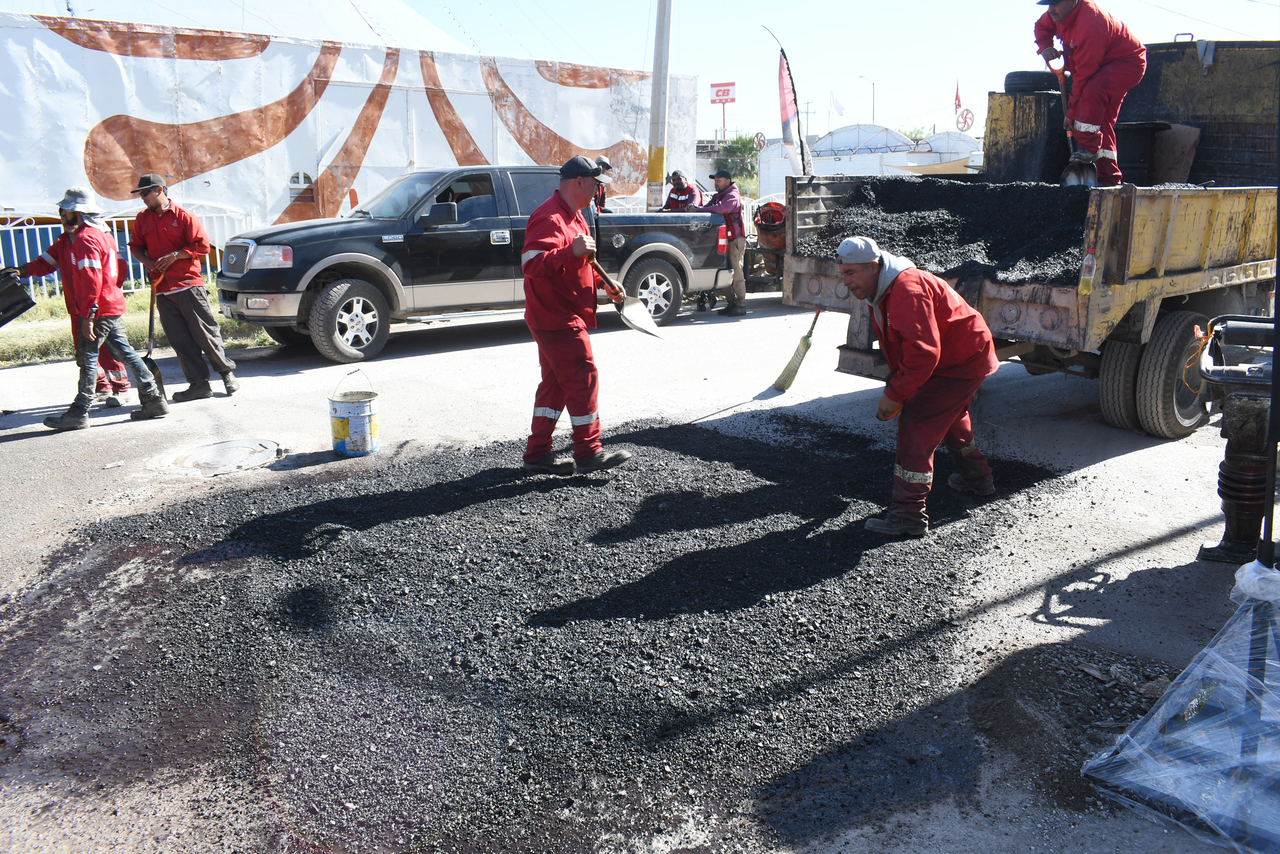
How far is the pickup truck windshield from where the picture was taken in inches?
381

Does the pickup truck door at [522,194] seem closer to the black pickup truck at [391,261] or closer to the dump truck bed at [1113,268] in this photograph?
the black pickup truck at [391,261]

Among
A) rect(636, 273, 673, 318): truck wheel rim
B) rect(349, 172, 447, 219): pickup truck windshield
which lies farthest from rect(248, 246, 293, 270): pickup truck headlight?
rect(636, 273, 673, 318): truck wheel rim

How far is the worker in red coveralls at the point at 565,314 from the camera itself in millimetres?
Answer: 5289

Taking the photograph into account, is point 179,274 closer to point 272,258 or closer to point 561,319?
point 272,258

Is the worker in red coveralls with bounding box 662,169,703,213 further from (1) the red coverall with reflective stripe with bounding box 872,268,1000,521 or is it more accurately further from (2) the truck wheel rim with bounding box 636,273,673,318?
(1) the red coverall with reflective stripe with bounding box 872,268,1000,521

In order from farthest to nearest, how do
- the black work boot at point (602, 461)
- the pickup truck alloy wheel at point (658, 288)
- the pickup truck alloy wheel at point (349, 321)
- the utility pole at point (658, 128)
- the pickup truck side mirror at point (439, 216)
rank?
the utility pole at point (658, 128) < the pickup truck alloy wheel at point (658, 288) < the pickup truck side mirror at point (439, 216) < the pickup truck alloy wheel at point (349, 321) < the black work boot at point (602, 461)

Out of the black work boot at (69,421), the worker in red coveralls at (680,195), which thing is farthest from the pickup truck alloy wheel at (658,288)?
the black work boot at (69,421)

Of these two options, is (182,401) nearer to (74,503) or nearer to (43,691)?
(74,503)

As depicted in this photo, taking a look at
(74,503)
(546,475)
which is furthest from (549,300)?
(74,503)

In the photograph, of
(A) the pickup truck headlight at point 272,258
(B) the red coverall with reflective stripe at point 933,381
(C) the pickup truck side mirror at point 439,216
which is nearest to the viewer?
(B) the red coverall with reflective stripe at point 933,381

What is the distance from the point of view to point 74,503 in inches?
210

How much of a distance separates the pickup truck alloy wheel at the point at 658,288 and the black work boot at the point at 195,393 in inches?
204

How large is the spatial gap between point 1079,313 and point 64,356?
9.81m

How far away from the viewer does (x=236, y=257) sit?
921 centimetres
